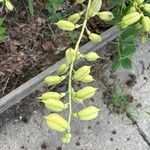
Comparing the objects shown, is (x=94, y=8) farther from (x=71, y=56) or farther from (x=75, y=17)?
(x=71, y=56)

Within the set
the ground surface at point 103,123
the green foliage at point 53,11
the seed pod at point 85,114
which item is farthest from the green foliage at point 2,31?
the seed pod at point 85,114

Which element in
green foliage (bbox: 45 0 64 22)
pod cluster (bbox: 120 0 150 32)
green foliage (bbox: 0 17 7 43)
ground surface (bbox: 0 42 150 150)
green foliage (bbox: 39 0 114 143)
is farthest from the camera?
ground surface (bbox: 0 42 150 150)

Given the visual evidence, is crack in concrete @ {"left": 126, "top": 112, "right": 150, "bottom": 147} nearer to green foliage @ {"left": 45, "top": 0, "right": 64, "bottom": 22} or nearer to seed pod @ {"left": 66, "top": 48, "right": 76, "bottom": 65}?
green foliage @ {"left": 45, "top": 0, "right": 64, "bottom": 22}

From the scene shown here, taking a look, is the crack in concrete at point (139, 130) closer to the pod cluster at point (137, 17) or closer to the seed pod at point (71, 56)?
the pod cluster at point (137, 17)

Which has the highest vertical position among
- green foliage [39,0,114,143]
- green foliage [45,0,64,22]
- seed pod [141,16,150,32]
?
seed pod [141,16,150,32]

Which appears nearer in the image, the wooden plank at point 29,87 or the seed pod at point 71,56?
the seed pod at point 71,56

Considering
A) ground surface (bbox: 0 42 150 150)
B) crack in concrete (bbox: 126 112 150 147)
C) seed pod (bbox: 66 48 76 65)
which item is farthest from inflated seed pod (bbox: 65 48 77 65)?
crack in concrete (bbox: 126 112 150 147)

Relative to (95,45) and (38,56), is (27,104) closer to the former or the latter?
(38,56)

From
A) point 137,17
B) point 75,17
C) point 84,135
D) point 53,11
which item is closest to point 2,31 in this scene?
point 53,11

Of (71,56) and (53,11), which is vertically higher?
(71,56)
